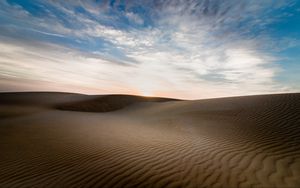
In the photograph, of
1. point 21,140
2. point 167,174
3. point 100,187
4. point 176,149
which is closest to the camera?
point 100,187

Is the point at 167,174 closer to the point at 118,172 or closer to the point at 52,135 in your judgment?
the point at 118,172

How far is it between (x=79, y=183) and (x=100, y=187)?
1.85 feet

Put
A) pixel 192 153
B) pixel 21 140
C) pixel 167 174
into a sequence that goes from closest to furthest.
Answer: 1. pixel 167 174
2. pixel 192 153
3. pixel 21 140

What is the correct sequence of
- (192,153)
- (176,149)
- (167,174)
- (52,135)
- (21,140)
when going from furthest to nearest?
(52,135), (21,140), (176,149), (192,153), (167,174)

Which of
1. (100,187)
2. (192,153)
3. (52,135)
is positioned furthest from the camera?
(52,135)

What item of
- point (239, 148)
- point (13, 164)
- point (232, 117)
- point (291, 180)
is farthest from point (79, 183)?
point (232, 117)

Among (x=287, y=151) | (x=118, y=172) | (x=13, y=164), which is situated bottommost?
(x=13, y=164)

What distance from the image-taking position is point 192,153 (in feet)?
17.4

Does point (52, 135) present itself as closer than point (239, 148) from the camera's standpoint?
No

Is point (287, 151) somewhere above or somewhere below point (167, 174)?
above

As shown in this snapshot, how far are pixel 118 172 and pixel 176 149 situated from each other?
2.44m

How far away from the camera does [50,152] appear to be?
19.4 feet

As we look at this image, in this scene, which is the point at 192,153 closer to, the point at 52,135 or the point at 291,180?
the point at 291,180

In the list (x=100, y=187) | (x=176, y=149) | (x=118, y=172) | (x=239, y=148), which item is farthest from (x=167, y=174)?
(x=239, y=148)
